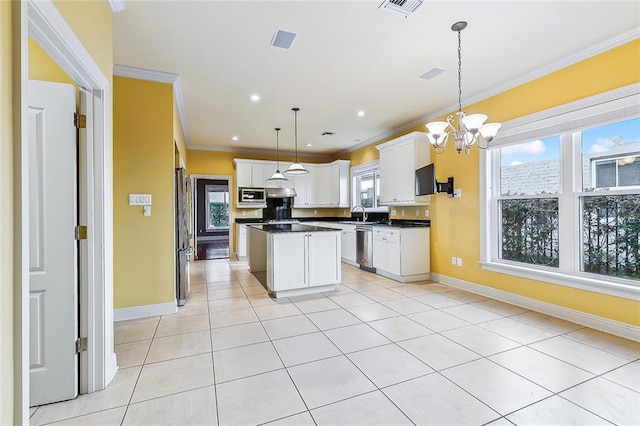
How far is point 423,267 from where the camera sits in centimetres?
490

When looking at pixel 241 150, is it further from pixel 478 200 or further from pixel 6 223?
pixel 6 223

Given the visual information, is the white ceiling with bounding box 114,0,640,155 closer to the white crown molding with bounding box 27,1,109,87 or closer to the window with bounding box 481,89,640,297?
the window with bounding box 481,89,640,297

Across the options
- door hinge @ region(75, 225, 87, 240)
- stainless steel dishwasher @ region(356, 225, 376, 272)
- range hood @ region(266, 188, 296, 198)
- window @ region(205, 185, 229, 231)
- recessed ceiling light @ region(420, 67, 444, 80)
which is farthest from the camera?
window @ region(205, 185, 229, 231)

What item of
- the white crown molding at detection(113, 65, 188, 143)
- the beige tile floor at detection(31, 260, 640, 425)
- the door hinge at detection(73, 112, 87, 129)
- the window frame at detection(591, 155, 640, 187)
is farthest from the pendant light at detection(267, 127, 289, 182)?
the window frame at detection(591, 155, 640, 187)

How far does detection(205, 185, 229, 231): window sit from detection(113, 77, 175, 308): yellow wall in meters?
8.01

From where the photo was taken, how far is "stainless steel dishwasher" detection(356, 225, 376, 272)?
5.57 metres

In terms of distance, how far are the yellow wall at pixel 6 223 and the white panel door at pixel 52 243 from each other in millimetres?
1008

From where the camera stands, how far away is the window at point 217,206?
11.3 metres

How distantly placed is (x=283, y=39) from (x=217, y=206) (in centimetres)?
965

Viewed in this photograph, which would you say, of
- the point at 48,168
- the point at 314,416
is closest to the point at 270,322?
the point at 314,416

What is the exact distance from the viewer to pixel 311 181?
7910 mm

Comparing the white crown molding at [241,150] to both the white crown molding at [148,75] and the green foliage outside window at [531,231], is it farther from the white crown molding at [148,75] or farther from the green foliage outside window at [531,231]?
the green foliage outside window at [531,231]

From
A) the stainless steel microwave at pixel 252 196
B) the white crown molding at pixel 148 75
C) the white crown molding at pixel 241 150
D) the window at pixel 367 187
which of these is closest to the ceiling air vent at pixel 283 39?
the white crown molding at pixel 148 75

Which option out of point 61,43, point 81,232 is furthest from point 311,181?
point 61,43
